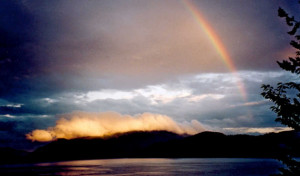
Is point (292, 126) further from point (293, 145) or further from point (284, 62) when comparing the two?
point (284, 62)

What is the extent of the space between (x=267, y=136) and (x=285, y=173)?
6343 millimetres

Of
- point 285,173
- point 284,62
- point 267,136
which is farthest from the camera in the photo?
point 267,136

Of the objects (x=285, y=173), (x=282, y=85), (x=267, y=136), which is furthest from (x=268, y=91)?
(x=267, y=136)

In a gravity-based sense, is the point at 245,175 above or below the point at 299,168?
below

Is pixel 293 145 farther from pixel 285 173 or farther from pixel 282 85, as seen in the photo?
pixel 282 85

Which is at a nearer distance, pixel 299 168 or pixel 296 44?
pixel 299 168

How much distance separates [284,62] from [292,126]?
158 inches

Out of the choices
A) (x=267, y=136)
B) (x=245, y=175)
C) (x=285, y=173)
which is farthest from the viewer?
(x=245, y=175)

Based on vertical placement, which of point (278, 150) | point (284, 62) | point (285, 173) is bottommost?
point (285, 173)

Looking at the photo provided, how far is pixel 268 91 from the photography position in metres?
15.0

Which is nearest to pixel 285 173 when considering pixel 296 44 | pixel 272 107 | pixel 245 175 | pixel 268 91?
pixel 272 107

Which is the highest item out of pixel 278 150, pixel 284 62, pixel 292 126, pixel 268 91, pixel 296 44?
pixel 296 44

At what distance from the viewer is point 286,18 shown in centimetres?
1427

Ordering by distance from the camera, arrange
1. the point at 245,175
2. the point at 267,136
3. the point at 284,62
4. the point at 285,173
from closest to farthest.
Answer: the point at 285,173 < the point at 284,62 < the point at 267,136 < the point at 245,175
